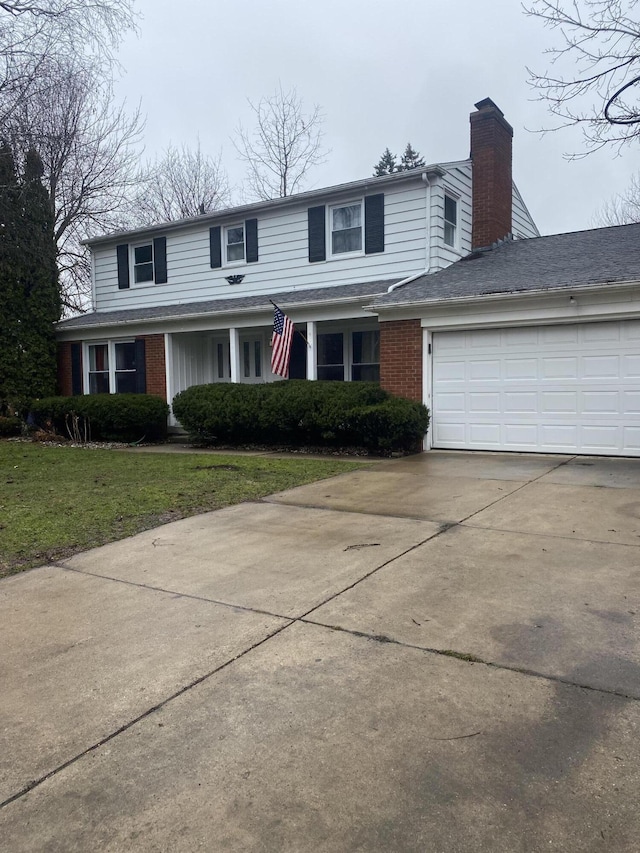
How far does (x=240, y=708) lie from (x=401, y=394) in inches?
357

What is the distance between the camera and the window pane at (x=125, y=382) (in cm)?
1667

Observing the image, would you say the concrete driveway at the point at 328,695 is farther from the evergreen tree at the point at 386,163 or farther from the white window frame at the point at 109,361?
the evergreen tree at the point at 386,163

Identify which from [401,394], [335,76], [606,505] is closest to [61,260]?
[335,76]

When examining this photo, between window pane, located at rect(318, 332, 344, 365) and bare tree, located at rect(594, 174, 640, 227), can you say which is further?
bare tree, located at rect(594, 174, 640, 227)

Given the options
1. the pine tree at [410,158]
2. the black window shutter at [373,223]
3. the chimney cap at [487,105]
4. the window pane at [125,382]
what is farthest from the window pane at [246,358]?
the pine tree at [410,158]

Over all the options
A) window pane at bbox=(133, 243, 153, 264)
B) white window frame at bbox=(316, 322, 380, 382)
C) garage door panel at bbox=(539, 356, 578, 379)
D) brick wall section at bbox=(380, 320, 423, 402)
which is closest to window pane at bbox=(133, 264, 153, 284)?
window pane at bbox=(133, 243, 153, 264)

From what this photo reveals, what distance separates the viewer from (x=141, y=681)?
295 centimetres

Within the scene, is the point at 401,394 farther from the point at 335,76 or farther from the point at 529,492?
the point at 335,76

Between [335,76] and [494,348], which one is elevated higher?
[335,76]

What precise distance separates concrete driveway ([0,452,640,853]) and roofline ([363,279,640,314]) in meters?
5.08

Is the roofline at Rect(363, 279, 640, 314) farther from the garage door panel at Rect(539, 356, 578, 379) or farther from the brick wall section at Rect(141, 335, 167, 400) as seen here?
the brick wall section at Rect(141, 335, 167, 400)

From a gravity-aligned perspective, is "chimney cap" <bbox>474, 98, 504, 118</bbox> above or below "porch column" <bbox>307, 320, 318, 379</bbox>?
above

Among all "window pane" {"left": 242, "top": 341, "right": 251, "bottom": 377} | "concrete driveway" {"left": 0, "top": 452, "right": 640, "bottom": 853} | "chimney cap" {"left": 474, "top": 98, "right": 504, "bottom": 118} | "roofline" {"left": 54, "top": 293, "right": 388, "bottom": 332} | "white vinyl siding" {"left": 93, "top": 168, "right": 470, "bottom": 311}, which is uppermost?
"chimney cap" {"left": 474, "top": 98, "right": 504, "bottom": 118}

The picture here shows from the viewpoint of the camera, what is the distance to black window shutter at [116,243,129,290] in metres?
17.6
